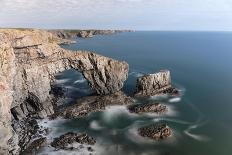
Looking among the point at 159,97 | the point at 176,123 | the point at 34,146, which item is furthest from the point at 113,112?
the point at 34,146

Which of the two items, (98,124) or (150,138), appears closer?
(150,138)

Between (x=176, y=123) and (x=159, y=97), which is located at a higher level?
(x=159, y=97)

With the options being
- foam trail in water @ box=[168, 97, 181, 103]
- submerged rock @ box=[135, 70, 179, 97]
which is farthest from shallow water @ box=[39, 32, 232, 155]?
submerged rock @ box=[135, 70, 179, 97]

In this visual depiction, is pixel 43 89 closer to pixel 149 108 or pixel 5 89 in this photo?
pixel 5 89

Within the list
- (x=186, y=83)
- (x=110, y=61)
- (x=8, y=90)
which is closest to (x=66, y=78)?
(x=110, y=61)

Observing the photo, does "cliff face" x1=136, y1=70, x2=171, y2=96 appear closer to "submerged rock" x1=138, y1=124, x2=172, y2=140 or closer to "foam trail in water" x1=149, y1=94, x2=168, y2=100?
"foam trail in water" x1=149, y1=94, x2=168, y2=100

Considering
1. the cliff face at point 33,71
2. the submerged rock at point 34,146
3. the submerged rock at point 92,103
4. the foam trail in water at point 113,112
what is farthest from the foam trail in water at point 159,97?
the submerged rock at point 34,146

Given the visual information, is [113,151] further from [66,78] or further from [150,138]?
[66,78]
